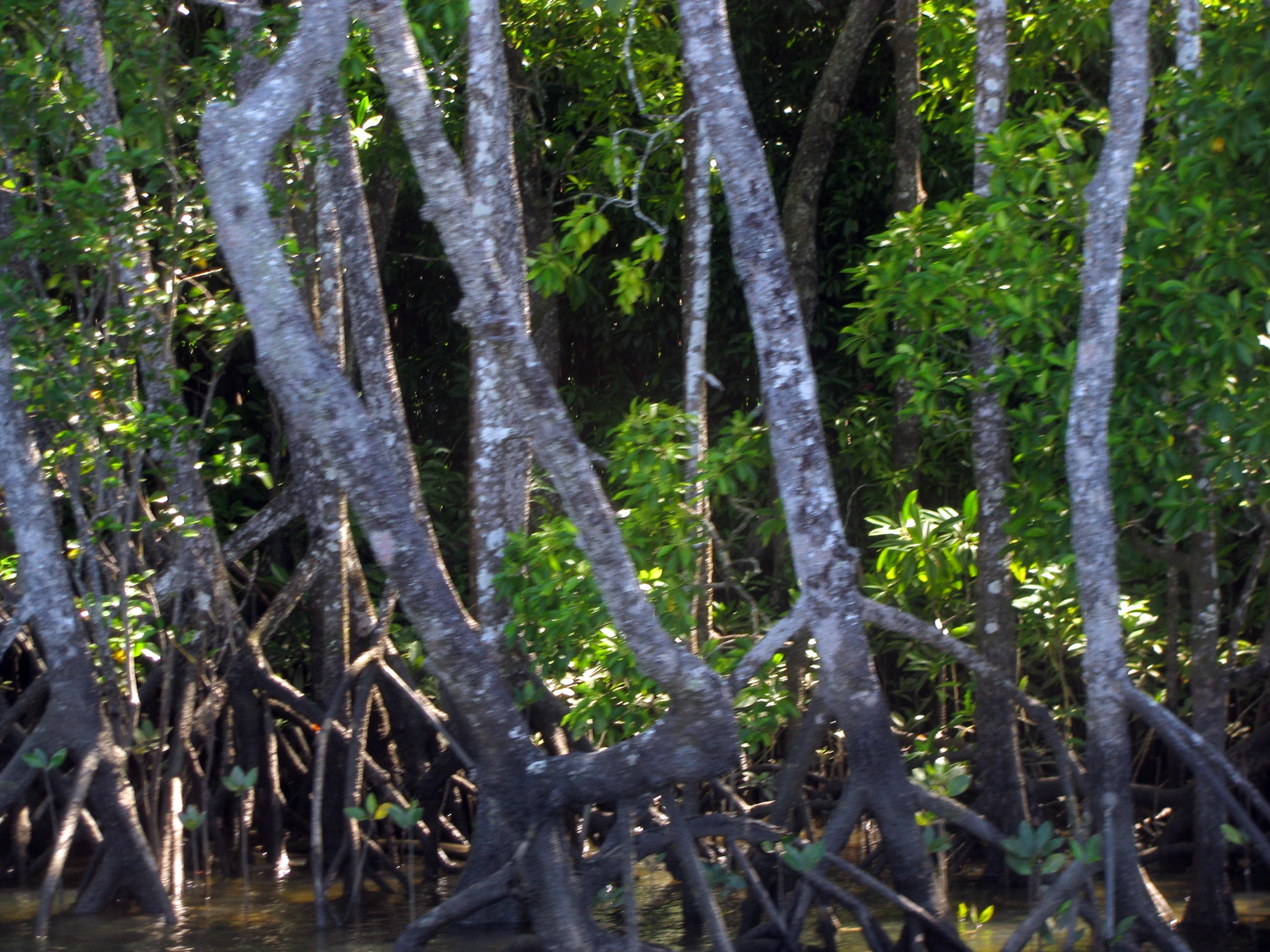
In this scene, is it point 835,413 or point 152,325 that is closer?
point 152,325

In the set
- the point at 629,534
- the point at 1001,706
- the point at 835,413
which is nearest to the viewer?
the point at 629,534

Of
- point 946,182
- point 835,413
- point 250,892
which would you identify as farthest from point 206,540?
point 946,182

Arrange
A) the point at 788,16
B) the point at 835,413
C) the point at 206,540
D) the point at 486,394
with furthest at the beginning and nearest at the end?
the point at 788,16, the point at 835,413, the point at 206,540, the point at 486,394

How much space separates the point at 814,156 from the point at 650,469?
3.33 m

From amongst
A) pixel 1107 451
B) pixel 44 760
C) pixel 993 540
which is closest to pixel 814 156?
pixel 993 540

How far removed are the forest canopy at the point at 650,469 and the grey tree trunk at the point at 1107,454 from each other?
0.02m

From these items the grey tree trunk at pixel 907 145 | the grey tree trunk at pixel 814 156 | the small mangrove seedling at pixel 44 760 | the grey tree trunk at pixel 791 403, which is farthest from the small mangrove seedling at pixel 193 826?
the grey tree trunk at pixel 814 156

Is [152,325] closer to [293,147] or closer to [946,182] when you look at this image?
[293,147]

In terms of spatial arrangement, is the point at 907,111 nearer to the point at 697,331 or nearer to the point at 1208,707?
the point at 697,331

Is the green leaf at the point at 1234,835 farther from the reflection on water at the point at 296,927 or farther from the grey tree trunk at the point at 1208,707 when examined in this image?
the reflection on water at the point at 296,927

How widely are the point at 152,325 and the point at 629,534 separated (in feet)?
8.60

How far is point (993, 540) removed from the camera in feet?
20.4

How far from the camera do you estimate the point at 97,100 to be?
6.40 metres

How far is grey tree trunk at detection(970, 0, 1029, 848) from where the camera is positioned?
5988 mm
